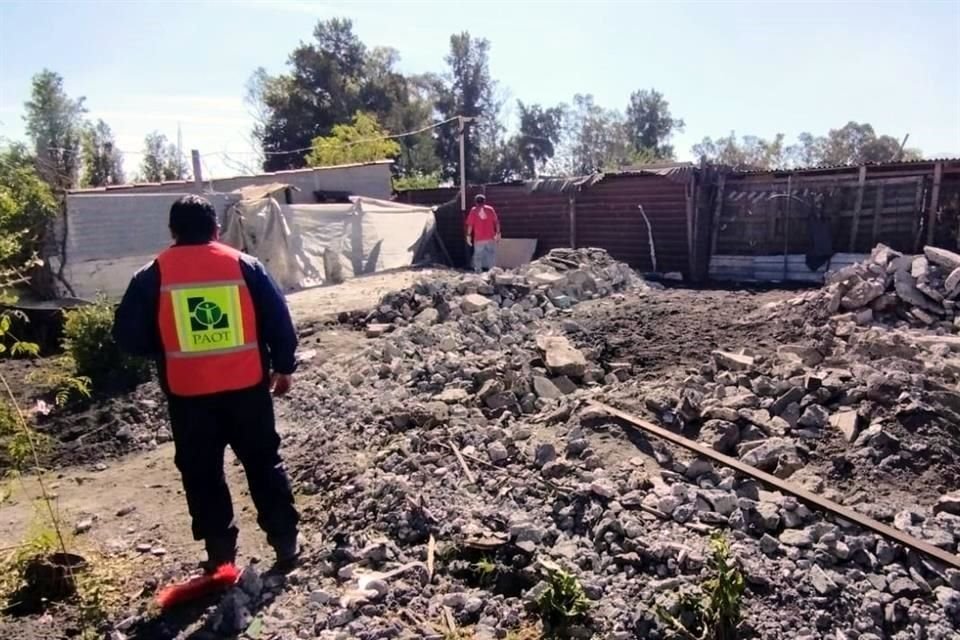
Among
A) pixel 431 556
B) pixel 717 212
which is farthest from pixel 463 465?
pixel 717 212

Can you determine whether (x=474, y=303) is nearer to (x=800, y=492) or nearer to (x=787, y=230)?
(x=800, y=492)

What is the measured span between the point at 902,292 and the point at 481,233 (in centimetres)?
699

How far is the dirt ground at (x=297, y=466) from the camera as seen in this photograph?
3.81 metres

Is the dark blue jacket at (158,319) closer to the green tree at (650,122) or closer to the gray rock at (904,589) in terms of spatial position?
the gray rock at (904,589)

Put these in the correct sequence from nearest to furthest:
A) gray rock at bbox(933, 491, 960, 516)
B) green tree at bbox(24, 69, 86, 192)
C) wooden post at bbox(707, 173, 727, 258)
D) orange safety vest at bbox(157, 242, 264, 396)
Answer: orange safety vest at bbox(157, 242, 264, 396) → gray rock at bbox(933, 491, 960, 516) → wooden post at bbox(707, 173, 727, 258) → green tree at bbox(24, 69, 86, 192)


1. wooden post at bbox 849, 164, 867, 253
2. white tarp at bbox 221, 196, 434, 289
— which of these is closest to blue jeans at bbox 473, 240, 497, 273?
white tarp at bbox 221, 196, 434, 289

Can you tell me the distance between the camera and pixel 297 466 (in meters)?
4.82

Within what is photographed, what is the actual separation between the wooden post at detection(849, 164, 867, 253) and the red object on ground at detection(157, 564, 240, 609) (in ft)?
37.9

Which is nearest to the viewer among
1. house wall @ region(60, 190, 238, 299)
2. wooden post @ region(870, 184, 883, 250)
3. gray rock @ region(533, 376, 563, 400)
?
gray rock @ region(533, 376, 563, 400)

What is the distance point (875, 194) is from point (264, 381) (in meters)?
11.4

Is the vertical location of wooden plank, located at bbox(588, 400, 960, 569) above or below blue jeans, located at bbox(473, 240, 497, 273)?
below

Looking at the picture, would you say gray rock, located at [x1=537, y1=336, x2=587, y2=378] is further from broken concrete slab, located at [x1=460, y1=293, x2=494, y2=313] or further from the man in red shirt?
the man in red shirt

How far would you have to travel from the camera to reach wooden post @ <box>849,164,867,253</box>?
1159cm

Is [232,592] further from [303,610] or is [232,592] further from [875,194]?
[875,194]
